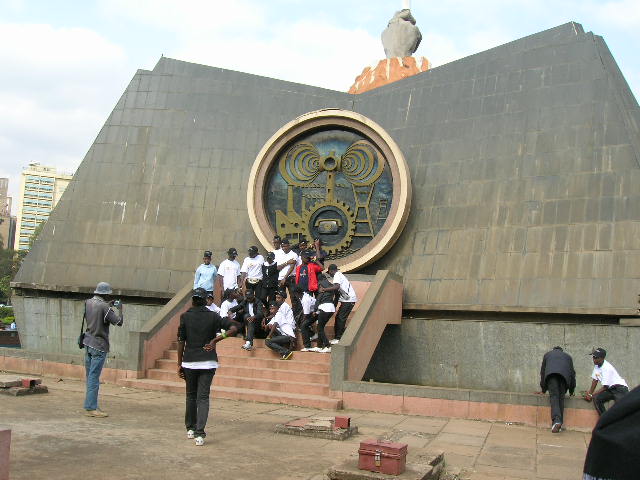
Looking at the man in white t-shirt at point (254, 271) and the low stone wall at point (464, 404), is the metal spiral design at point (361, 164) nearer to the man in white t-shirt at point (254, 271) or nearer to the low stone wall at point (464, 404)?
the man in white t-shirt at point (254, 271)

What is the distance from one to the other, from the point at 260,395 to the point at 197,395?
3295 mm

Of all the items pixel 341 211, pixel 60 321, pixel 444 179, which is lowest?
pixel 60 321

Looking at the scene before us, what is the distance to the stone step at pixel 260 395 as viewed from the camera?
9.42 metres

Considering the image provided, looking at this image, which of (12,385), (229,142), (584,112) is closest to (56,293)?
(229,142)

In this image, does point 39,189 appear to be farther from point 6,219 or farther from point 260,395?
point 260,395

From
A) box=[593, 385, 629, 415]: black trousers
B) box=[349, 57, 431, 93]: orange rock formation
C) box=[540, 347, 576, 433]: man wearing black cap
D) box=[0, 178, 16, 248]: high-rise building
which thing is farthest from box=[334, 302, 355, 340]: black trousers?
box=[0, 178, 16, 248]: high-rise building

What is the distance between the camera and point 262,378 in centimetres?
1062

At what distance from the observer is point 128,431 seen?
6926mm

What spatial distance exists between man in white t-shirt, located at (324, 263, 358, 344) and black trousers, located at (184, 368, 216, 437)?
4.90 metres

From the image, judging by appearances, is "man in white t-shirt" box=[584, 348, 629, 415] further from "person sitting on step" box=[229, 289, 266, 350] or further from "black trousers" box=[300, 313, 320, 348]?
"person sitting on step" box=[229, 289, 266, 350]

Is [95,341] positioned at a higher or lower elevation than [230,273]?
lower

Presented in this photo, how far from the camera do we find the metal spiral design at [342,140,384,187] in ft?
48.4

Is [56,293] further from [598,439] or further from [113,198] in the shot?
[598,439]

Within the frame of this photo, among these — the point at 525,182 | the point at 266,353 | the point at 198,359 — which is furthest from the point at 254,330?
the point at 525,182
